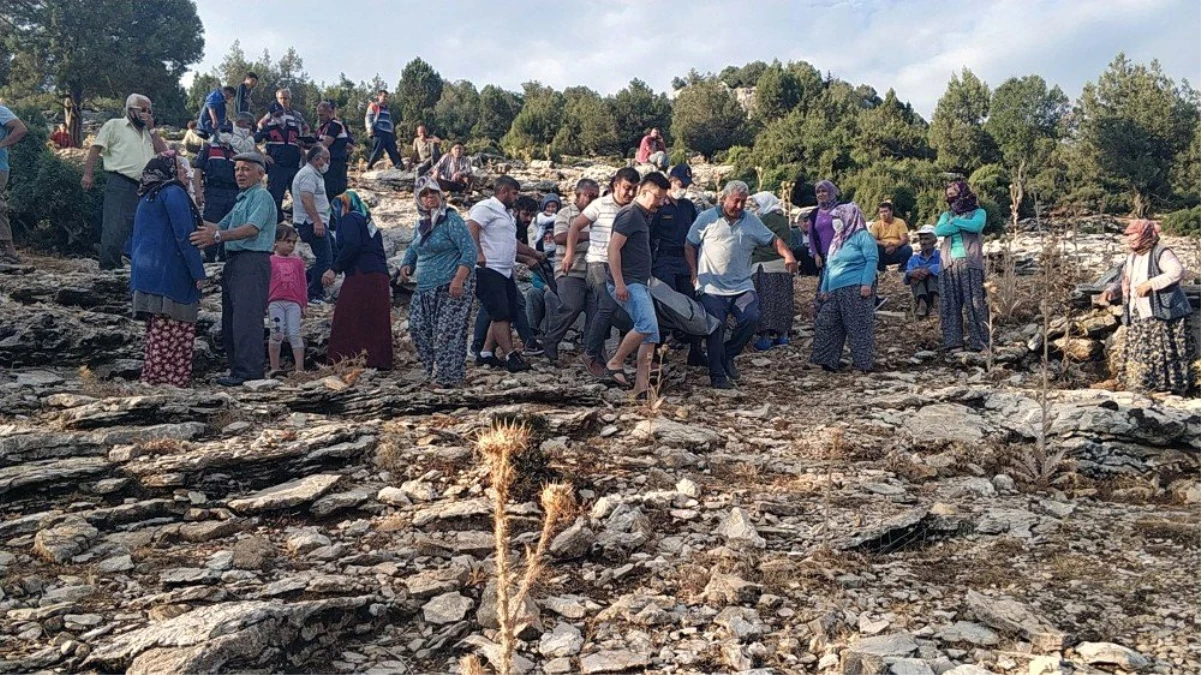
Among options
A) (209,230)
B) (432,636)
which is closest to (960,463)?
(432,636)

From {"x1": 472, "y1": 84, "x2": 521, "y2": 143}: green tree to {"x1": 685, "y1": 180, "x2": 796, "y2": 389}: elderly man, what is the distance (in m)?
25.7

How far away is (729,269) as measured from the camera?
6.57m

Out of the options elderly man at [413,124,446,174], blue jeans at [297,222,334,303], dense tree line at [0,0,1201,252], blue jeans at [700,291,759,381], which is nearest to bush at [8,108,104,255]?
blue jeans at [297,222,334,303]

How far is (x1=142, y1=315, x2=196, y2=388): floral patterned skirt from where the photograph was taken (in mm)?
5875

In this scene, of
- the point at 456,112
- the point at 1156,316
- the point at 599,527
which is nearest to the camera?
the point at 599,527

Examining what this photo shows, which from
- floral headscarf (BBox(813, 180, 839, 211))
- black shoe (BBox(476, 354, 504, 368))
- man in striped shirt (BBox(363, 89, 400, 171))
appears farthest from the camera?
man in striped shirt (BBox(363, 89, 400, 171))

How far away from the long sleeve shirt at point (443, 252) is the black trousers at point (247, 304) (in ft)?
3.49

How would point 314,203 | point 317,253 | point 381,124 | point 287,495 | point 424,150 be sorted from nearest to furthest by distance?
point 287,495 → point 314,203 → point 317,253 → point 381,124 → point 424,150

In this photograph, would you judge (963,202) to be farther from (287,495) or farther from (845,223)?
(287,495)

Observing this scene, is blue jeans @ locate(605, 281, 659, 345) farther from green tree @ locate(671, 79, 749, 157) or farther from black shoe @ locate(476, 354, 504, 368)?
green tree @ locate(671, 79, 749, 157)

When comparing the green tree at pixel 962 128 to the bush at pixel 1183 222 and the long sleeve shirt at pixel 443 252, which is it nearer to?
the bush at pixel 1183 222

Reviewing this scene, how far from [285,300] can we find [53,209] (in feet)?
20.4

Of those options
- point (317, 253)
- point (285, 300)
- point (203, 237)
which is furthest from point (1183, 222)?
point (203, 237)

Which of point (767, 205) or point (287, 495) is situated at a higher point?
point (767, 205)
